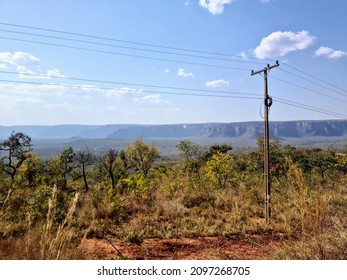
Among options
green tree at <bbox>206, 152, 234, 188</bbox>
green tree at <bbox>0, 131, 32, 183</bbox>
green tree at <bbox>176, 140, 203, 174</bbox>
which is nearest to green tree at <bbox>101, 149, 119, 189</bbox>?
green tree at <bbox>206, 152, 234, 188</bbox>

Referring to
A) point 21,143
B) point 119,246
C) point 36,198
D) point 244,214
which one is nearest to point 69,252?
point 119,246

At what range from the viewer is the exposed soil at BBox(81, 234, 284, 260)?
19.9 feet

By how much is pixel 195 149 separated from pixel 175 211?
2632 cm

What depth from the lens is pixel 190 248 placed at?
6762 mm

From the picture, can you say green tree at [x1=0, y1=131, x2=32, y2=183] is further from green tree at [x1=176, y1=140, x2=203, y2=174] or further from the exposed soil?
the exposed soil

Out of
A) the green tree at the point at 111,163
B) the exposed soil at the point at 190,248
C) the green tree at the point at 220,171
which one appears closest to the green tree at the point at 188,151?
the green tree at the point at 111,163

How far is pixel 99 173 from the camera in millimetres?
32562

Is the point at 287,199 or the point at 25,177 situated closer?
the point at 287,199

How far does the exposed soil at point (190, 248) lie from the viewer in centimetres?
608

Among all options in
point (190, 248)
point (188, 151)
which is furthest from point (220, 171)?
point (188, 151)

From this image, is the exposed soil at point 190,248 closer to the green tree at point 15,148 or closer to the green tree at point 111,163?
the green tree at point 111,163

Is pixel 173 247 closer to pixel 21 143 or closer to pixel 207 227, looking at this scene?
pixel 207 227

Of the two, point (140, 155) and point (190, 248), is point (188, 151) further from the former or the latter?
point (190, 248)

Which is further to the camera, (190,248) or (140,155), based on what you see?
(140,155)
